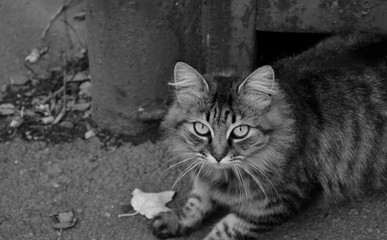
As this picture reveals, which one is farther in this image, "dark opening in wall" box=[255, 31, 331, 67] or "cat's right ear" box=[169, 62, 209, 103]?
"dark opening in wall" box=[255, 31, 331, 67]

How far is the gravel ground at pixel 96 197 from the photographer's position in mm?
3566

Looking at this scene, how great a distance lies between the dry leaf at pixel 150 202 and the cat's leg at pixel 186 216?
7 cm

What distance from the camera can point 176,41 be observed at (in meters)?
3.94

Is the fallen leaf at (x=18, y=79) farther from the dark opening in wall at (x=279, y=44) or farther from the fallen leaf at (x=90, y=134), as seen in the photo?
the dark opening in wall at (x=279, y=44)

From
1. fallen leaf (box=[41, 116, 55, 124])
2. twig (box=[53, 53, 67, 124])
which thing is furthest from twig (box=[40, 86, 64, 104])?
fallen leaf (box=[41, 116, 55, 124])

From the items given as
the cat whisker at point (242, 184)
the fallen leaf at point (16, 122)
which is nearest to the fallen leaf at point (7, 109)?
the fallen leaf at point (16, 122)

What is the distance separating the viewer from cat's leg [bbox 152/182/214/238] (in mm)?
3557

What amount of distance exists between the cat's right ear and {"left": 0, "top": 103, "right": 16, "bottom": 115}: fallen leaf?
158 centimetres

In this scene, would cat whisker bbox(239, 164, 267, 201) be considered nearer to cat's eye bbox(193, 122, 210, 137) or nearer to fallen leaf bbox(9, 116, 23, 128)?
cat's eye bbox(193, 122, 210, 137)

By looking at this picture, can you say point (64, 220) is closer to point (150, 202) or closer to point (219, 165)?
point (150, 202)

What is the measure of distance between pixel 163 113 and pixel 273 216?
1.11m

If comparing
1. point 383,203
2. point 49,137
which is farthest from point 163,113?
point 383,203

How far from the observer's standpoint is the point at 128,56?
3.90 metres

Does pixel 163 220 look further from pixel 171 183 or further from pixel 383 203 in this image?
pixel 383 203
